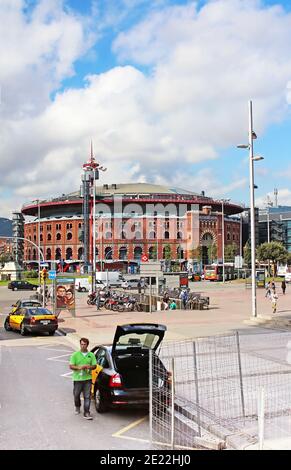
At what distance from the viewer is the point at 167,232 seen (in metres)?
144

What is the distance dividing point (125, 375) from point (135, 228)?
132 meters

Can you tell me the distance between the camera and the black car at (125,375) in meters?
10.2

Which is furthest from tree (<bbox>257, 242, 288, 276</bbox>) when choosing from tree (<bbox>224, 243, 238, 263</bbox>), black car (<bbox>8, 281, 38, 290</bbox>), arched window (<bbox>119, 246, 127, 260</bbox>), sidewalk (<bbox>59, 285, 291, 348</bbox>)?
sidewalk (<bbox>59, 285, 291, 348</bbox>)

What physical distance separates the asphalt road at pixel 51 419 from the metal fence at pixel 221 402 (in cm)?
60

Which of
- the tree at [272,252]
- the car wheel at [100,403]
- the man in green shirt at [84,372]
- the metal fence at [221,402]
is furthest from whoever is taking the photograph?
the tree at [272,252]

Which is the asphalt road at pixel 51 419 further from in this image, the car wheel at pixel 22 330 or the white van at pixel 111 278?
the white van at pixel 111 278

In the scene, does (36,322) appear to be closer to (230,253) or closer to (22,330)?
(22,330)

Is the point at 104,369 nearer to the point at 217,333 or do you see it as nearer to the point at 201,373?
the point at 201,373

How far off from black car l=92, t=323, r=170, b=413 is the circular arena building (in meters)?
123

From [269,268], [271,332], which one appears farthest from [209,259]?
[271,332]

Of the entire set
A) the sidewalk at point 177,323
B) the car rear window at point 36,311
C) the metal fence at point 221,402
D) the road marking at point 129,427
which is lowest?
the sidewalk at point 177,323

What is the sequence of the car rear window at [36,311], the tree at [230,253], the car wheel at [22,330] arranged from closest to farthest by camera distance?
the car wheel at [22,330] → the car rear window at [36,311] → the tree at [230,253]

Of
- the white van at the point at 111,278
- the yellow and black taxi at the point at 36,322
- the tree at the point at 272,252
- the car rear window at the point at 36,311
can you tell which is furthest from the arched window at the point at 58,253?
the car rear window at the point at 36,311
